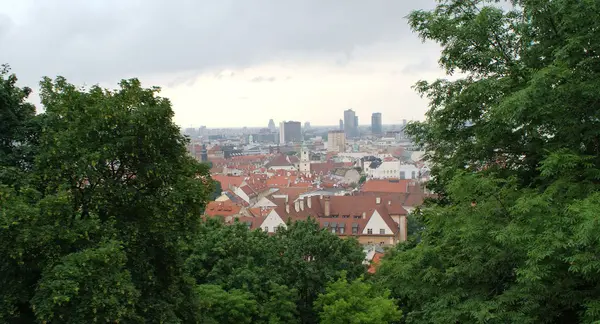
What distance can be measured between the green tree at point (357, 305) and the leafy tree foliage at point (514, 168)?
4166mm

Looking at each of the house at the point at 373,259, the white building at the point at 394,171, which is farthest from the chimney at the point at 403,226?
the white building at the point at 394,171

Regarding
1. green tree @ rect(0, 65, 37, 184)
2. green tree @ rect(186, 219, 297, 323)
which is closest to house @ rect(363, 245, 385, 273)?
green tree @ rect(186, 219, 297, 323)

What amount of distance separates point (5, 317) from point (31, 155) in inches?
159

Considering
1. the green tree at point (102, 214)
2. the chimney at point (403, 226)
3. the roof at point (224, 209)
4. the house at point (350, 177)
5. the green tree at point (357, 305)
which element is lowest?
the house at point (350, 177)

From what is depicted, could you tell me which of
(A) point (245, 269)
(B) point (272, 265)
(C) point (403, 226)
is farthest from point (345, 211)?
(A) point (245, 269)

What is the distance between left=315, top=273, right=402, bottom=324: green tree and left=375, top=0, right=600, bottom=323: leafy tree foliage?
13.7 feet

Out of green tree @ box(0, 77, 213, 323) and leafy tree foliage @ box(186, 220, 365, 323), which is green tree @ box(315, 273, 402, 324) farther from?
green tree @ box(0, 77, 213, 323)

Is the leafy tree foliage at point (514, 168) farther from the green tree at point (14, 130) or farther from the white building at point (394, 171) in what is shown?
the white building at point (394, 171)

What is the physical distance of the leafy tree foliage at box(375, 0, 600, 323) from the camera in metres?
8.38

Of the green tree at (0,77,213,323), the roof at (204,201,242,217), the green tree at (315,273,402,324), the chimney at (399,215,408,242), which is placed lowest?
the chimney at (399,215,408,242)

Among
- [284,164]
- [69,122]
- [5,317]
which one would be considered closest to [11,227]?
[5,317]

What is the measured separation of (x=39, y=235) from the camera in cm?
997

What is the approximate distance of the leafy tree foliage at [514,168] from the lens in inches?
330

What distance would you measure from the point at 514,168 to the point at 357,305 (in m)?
8.23
